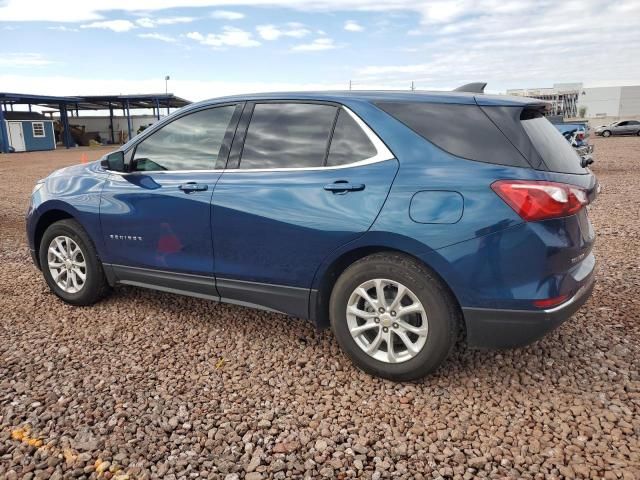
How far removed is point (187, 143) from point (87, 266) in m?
1.44

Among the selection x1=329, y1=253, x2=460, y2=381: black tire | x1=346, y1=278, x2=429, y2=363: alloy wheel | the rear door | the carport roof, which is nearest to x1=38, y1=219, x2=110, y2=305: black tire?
the rear door

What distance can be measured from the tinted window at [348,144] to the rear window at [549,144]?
906 mm

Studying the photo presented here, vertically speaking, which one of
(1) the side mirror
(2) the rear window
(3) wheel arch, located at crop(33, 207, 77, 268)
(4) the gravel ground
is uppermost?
(2) the rear window

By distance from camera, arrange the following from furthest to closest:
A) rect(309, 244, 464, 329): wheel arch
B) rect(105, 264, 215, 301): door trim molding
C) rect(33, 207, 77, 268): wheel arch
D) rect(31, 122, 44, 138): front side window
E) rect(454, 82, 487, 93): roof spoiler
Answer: rect(31, 122, 44, 138): front side window
rect(33, 207, 77, 268): wheel arch
rect(105, 264, 215, 301): door trim molding
rect(454, 82, 487, 93): roof spoiler
rect(309, 244, 464, 329): wheel arch

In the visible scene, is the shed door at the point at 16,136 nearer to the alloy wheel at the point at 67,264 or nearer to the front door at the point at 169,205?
the alloy wheel at the point at 67,264

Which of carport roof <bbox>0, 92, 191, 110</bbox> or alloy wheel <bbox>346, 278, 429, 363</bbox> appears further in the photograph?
carport roof <bbox>0, 92, 191, 110</bbox>

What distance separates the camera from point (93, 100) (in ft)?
136

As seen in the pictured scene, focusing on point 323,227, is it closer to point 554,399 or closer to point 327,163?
point 327,163

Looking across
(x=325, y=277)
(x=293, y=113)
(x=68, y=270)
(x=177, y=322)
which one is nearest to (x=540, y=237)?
(x=325, y=277)

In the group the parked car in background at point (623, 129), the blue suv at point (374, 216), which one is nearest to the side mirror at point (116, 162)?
the blue suv at point (374, 216)

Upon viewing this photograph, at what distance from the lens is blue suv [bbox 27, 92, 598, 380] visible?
284 centimetres

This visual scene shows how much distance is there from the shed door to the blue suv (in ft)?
118

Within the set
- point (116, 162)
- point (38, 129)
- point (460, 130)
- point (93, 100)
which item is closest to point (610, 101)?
point (93, 100)

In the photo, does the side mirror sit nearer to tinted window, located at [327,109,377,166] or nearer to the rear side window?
tinted window, located at [327,109,377,166]
